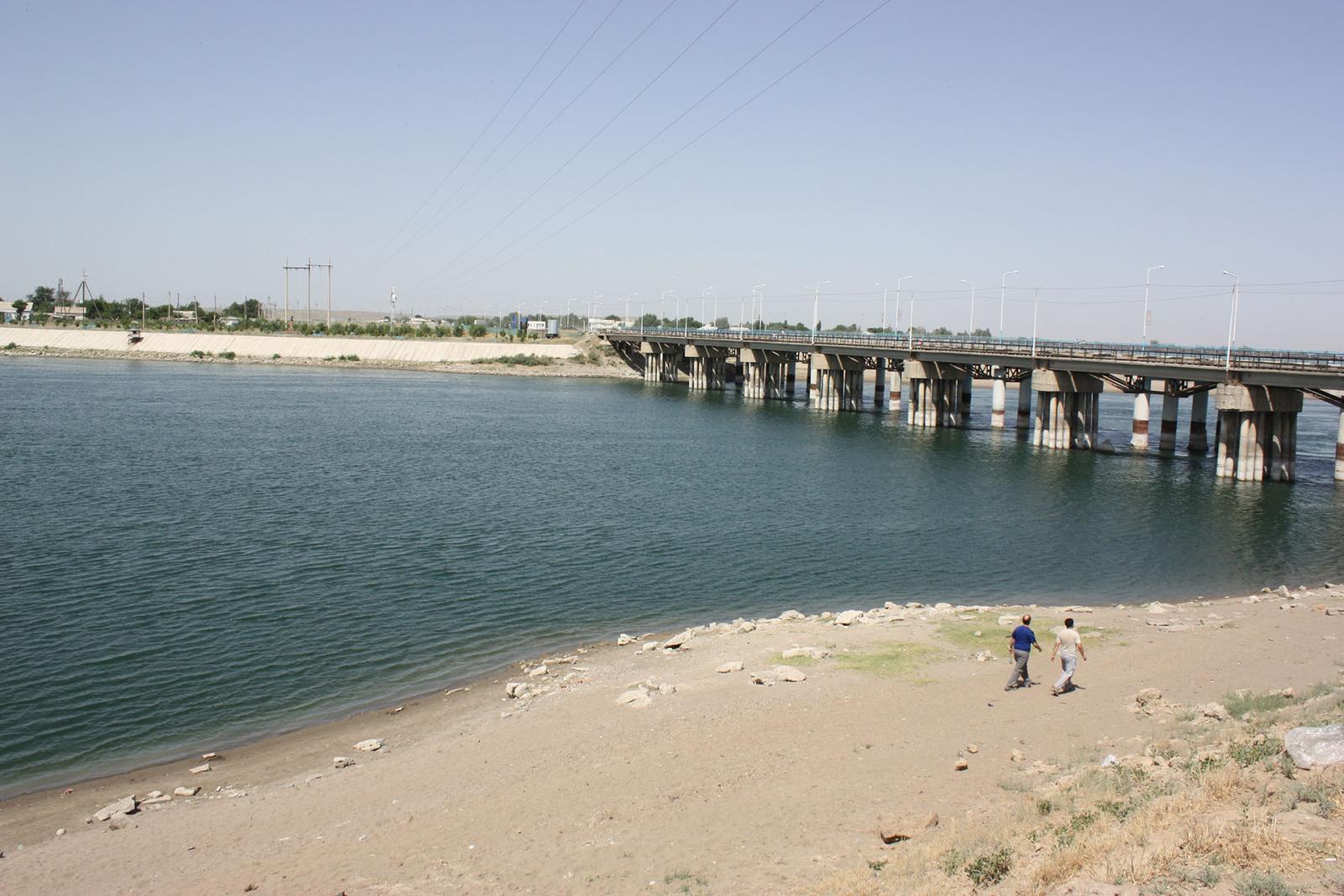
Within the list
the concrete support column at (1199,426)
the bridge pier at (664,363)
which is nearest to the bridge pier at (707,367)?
the bridge pier at (664,363)

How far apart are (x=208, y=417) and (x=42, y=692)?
63684 mm

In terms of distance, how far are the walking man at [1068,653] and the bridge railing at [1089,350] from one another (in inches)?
1872

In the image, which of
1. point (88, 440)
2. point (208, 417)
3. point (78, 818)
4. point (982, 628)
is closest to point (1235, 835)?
point (982, 628)

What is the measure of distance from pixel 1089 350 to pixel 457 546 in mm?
57921

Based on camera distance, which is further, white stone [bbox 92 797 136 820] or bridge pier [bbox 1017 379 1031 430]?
bridge pier [bbox 1017 379 1031 430]

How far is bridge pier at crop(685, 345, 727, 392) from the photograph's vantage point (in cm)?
14425

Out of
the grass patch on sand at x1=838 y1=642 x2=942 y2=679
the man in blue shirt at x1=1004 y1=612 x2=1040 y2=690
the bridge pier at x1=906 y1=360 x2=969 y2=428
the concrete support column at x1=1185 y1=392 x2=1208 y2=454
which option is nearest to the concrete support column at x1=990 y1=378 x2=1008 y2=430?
the bridge pier at x1=906 y1=360 x2=969 y2=428

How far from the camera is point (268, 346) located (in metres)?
182

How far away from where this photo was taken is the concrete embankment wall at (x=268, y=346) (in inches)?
7072

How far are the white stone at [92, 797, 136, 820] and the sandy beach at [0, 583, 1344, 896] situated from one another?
14 centimetres

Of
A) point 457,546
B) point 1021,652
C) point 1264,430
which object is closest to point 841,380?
point 1264,430

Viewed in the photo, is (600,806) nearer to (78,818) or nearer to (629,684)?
(629,684)

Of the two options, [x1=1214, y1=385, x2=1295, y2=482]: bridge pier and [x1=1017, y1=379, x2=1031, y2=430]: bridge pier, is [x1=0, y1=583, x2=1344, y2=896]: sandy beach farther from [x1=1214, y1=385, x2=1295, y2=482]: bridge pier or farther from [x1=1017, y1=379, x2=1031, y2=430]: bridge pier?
[x1=1017, y1=379, x2=1031, y2=430]: bridge pier

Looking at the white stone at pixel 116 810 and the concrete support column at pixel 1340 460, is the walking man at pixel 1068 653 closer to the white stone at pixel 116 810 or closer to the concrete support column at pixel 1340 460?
the white stone at pixel 116 810
